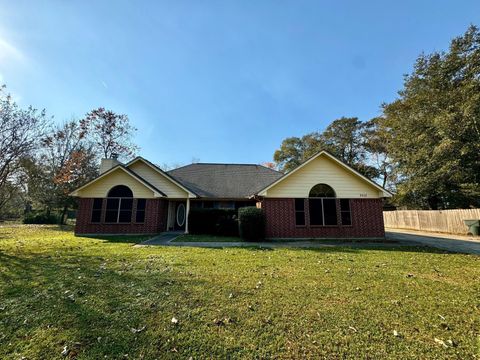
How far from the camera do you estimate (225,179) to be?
787 inches

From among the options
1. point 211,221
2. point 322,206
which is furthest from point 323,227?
point 211,221

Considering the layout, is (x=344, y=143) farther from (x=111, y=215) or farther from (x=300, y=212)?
(x=111, y=215)

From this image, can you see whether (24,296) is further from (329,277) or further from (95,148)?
(95,148)

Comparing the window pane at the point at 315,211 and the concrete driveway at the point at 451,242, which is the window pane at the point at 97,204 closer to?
the window pane at the point at 315,211

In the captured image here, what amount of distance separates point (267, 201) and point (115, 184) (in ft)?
33.2

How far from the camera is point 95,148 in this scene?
27797 millimetres

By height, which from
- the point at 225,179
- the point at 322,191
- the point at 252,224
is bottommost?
the point at 252,224

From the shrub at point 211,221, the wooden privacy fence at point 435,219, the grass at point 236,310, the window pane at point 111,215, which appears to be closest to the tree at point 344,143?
the wooden privacy fence at point 435,219

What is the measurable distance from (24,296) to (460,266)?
38.8ft

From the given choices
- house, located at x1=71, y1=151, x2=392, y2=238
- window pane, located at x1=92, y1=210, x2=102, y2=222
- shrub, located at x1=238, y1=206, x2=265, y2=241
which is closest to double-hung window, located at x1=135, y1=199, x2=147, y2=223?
house, located at x1=71, y1=151, x2=392, y2=238

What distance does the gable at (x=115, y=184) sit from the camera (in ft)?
50.7

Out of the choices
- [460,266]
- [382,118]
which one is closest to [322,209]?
[460,266]

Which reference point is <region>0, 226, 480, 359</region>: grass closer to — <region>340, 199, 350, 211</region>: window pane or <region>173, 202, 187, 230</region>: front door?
<region>340, 199, 350, 211</region>: window pane

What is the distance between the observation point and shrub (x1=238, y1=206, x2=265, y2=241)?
13.0m
